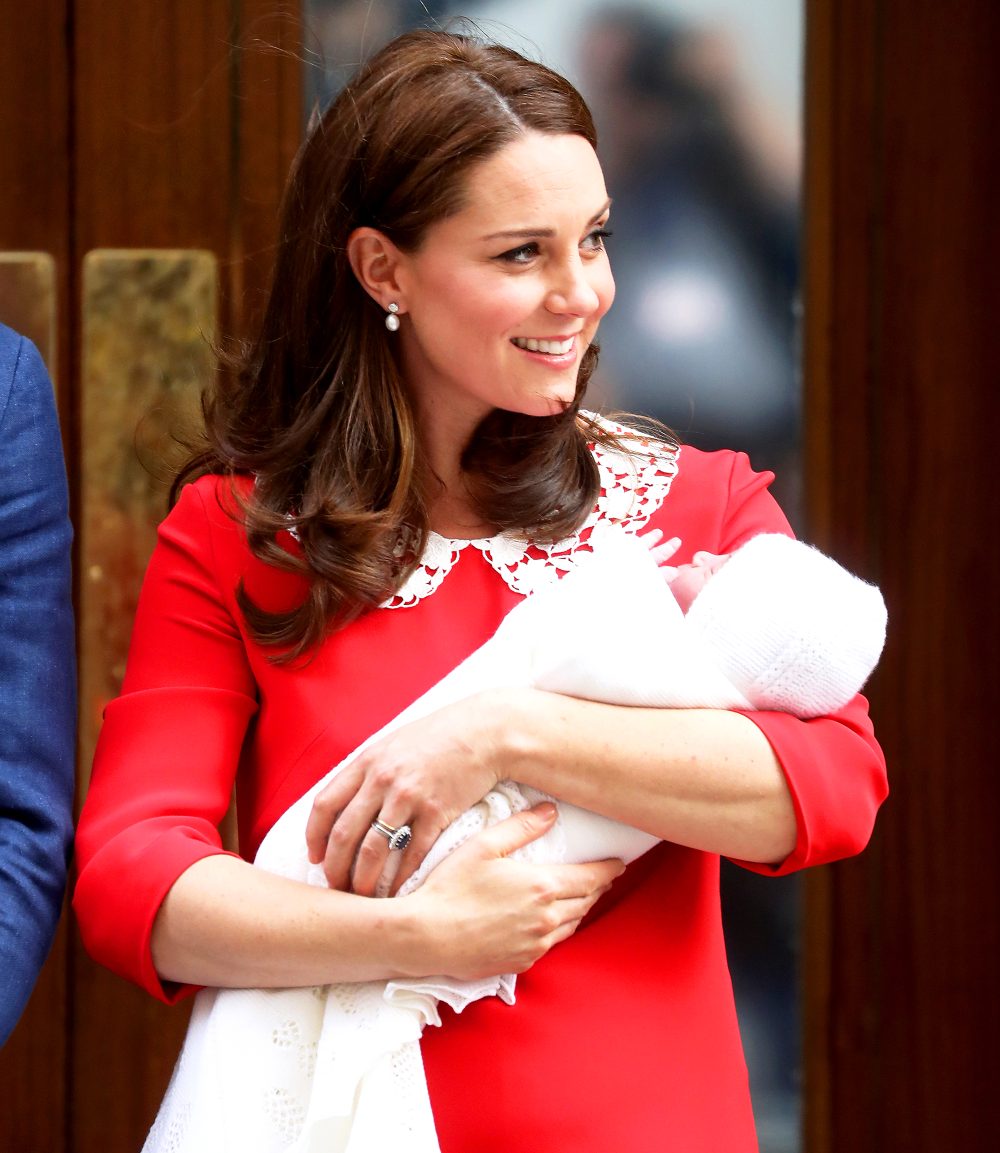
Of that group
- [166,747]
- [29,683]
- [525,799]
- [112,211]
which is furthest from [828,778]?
[112,211]

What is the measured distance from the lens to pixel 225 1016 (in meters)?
1.48

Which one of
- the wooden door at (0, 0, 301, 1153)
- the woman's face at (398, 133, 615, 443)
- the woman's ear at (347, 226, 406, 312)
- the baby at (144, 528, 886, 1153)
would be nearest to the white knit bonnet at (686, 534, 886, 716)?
the baby at (144, 528, 886, 1153)

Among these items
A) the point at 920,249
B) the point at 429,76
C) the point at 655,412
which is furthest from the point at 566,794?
the point at 920,249

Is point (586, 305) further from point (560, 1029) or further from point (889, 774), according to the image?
point (889, 774)

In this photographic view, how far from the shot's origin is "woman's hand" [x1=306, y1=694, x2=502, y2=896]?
4.72ft

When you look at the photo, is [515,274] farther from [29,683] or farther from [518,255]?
[29,683]

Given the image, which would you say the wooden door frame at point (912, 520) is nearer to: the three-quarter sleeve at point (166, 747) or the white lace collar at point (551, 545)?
the white lace collar at point (551, 545)

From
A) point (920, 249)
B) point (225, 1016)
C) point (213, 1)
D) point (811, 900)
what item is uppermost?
point (213, 1)

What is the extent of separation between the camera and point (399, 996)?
4.72 ft

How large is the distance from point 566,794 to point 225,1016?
1.26 feet

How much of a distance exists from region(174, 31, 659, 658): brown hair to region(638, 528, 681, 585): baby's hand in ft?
0.29

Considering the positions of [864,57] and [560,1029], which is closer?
[560,1029]

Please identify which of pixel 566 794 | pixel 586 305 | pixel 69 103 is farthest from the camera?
pixel 69 103

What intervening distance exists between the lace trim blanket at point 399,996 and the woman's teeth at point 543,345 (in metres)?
0.24
